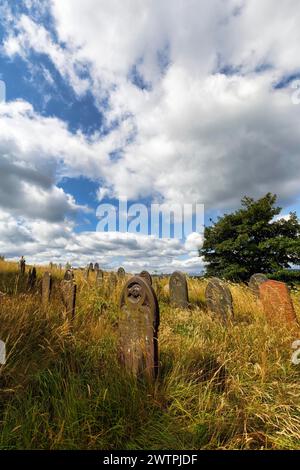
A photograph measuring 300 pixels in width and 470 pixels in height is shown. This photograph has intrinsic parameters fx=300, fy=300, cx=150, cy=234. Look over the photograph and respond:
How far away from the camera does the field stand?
2223 mm

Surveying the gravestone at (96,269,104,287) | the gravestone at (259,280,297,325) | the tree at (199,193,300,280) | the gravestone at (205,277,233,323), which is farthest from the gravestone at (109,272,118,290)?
the tree at (199,193,300,280)

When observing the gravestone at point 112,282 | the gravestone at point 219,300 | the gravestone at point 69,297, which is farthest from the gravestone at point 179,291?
the gravestone at point 69,297

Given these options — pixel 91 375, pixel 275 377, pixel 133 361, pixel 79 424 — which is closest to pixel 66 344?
pixel 91 375

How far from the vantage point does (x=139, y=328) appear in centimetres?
309

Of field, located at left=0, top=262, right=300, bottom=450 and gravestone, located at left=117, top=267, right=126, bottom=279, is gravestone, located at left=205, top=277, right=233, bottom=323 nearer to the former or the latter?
field, located at left=0, top=262, right=300, bottom=450

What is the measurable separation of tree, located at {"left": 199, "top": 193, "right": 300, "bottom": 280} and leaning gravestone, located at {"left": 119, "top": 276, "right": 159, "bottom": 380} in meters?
15.7

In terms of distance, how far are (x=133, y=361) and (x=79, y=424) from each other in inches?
31.8

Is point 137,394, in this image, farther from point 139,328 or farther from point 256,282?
point 256,282

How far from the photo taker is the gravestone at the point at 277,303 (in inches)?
212

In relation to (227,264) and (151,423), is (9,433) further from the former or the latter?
(227,264)

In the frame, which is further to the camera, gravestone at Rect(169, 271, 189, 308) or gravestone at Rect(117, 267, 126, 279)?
gravestone at Rect(117, 267, 126, 279)

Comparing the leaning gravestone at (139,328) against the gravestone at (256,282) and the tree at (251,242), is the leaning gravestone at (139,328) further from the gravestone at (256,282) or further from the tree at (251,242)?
the tree at (251,242)

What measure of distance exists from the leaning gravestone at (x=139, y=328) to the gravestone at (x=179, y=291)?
4034 mm

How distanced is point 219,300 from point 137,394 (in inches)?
140
